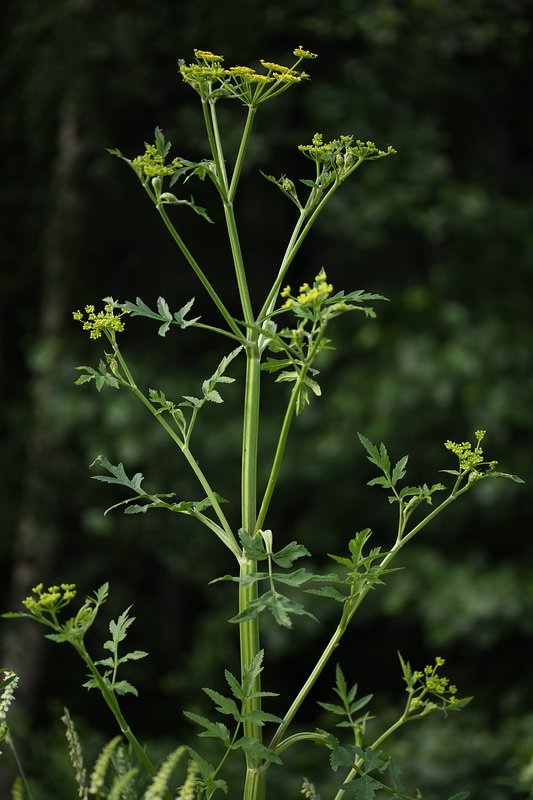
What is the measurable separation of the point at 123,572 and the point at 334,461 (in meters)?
1.55

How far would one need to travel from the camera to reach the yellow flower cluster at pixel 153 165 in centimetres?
96

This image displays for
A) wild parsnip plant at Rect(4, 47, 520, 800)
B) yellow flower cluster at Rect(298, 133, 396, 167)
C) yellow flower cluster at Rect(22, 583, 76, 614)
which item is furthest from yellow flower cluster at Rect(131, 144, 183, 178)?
yellow flower cluster at Rect(22, 583, 76, 614)

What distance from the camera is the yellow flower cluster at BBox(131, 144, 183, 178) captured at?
37.9 inches

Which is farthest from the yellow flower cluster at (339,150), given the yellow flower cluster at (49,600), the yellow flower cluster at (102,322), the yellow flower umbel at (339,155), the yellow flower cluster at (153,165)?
the yellow flower cluster at (49,600)

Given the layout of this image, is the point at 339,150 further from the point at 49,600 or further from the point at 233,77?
the point at 49,600

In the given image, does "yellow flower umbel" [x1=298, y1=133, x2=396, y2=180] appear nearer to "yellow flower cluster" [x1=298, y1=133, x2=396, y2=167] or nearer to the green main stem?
"yellow flower cluster" [x1=298, y1=133, x2=396, y2=167]

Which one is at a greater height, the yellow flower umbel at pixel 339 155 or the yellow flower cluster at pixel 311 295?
the yellow flower umbel at pixel 339 155

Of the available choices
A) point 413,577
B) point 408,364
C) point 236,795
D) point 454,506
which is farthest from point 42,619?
point 454,506

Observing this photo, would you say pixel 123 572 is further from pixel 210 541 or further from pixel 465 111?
pixel 465 111

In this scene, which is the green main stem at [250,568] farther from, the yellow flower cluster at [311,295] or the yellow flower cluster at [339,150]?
the yellow flower cluster at [339,150]

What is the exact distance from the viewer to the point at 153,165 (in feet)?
3.21

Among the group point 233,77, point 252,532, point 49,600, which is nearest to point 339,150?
point 233,77

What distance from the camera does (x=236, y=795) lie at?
3.46m

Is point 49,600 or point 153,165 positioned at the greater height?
point 153,165
